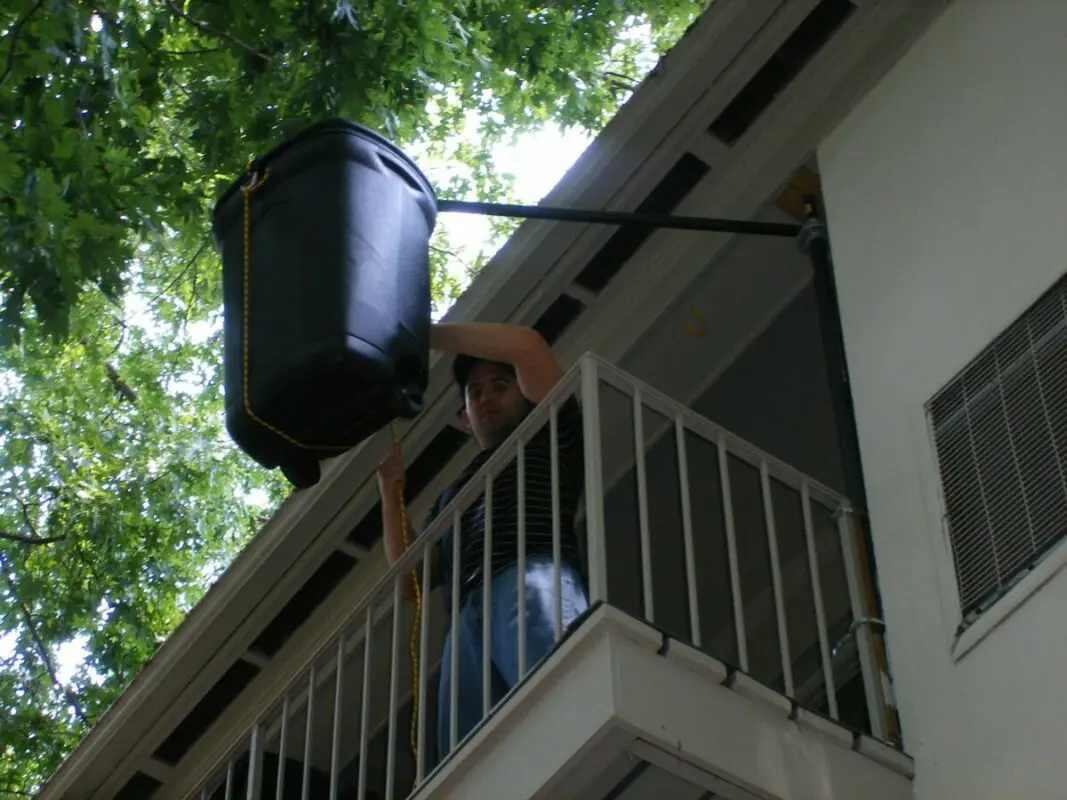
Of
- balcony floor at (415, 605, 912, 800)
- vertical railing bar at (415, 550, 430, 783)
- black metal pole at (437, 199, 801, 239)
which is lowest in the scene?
balcony floor at (415, 605, 912, 800)

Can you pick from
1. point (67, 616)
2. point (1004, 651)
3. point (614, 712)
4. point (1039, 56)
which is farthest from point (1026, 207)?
point (67, 616)

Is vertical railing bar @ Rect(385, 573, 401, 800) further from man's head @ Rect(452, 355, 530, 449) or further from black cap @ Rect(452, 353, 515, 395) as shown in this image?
black cap @ Rect(452, 353, 515, 395)

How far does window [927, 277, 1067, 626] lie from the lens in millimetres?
4301

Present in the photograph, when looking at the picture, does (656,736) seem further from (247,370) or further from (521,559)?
(247,370)

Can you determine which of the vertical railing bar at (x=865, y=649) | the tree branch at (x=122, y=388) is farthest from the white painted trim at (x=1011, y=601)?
the tree branch at (x=122, y=388)

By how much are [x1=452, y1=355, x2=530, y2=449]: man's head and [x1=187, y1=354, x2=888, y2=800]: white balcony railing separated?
23 centimetres

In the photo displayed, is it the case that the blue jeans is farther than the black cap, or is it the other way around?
the black cap

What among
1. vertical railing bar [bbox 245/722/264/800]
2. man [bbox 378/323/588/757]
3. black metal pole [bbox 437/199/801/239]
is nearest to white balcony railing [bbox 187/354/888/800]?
vertical railing bar [bbox 245/722/264/800]

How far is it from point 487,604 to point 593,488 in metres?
0.54

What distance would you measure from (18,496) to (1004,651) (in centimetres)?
866

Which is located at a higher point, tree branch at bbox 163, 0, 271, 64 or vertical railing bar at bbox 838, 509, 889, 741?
tree branch at bbox 163, 0, 271, 64

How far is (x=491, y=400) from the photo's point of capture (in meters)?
5.73

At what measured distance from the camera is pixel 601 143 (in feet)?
19.3

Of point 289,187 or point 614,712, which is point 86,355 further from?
point 614,712
